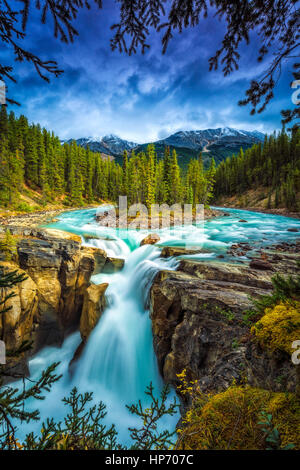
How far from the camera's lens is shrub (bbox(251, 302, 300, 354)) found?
247 cm

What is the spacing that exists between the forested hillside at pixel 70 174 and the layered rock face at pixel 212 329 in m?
26.5

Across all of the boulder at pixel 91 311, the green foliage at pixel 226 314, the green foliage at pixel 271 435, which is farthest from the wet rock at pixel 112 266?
the green foliage at pixel 271 435

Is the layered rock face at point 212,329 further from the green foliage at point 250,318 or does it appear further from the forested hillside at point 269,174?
the forested hillside at point 269,174

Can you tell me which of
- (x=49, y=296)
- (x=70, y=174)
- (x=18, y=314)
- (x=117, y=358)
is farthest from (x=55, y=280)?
(x=70, y=174)

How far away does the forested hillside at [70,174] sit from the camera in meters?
32.2

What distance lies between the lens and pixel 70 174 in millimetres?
47094

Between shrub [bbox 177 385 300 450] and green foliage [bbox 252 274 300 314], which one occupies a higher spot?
green foliage [bbox 252 274 300 314]

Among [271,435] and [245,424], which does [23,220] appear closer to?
[245,424]

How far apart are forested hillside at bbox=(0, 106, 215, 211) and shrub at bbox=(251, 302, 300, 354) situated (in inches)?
1199

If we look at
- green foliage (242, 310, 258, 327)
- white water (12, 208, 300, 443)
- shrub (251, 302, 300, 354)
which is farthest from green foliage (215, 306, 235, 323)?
Result: white water (12, 208, 300, 443)

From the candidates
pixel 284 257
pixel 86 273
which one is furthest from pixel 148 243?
pixel 284 257

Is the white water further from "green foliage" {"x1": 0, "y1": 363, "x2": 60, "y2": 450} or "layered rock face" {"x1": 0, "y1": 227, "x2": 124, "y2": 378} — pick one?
"green foliage" {"x1": 0, "y1": 363, "x2": 60, "y2": 450}

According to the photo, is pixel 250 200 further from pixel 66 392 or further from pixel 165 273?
pixel 66 392
